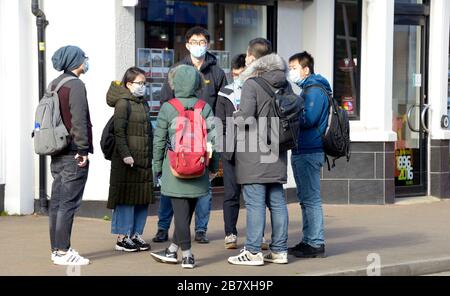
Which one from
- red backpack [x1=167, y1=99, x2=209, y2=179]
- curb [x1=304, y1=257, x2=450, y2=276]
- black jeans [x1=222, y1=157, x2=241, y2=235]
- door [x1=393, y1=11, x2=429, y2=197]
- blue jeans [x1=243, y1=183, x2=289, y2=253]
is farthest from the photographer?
door [x1=393, y1=11, x2=429, y2=197]

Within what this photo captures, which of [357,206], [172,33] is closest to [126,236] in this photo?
[172,33]

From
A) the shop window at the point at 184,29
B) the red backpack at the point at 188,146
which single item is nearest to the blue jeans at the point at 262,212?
the red backpack at the point at 188,146

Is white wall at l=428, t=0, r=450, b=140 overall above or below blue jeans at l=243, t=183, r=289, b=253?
above

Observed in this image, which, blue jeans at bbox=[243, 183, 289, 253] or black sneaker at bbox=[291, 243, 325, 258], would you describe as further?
black sneaker at bbox=[291, 243, 325, 258]

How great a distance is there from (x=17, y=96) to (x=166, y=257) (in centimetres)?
410

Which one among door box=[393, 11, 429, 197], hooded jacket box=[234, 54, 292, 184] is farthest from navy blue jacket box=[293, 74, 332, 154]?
door box=[393, 11, 429, 197]

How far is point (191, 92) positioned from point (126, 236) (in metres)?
1.79

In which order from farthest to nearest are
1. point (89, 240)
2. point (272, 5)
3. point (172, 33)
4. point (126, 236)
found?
point (272, 5)
point (172, 33)
point (89, 240)
point (126, 236)

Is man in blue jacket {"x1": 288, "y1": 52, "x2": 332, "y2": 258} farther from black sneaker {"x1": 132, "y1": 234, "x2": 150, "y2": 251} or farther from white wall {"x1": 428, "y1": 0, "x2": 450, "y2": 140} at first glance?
white wall {"x1": 428, "y1": 0, "x2": 450, "y2": 140}

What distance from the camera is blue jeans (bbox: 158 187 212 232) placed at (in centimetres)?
972

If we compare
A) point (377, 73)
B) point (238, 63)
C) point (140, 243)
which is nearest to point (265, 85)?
point (238, 63)

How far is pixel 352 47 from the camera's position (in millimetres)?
13875
